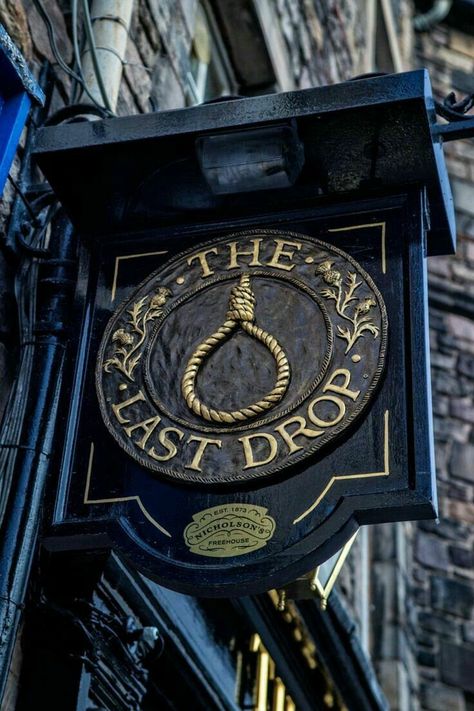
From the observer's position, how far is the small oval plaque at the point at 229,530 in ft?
10.0

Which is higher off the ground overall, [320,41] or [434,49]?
[434,49]

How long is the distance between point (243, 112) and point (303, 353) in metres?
0.73

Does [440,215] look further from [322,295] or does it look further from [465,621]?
[465,621]

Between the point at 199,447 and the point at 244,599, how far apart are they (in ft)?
5.58

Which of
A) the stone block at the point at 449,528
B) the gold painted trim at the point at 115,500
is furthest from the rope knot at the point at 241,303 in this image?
the stone block at the point at 449,528

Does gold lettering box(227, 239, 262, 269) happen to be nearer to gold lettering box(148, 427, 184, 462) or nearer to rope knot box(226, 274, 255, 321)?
rope knot box(226, 274, 255, 321)

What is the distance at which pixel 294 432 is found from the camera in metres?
3.17

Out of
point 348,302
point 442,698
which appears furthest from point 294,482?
point 442,698

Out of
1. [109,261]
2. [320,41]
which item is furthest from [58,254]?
[320,41]

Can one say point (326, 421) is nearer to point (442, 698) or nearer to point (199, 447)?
point (199, 447)

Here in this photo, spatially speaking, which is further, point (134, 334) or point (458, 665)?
point (458, 665)

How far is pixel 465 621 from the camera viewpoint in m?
9.15

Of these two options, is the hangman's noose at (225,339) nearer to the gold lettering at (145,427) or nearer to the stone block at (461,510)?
the gold lettering at (145,427)

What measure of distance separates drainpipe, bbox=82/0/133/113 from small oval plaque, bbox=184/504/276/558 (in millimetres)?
1777
